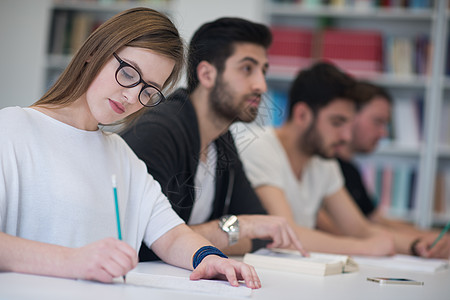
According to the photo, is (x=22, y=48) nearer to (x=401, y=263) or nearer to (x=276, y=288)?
(x=401, y=263)

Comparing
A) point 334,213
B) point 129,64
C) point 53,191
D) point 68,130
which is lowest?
point 334,213

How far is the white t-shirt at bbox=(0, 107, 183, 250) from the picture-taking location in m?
1.14

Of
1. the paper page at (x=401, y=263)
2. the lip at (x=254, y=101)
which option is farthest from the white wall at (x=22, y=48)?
the paper page at (x=401, y=263)

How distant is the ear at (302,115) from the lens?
258 centimetres

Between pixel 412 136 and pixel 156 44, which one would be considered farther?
pixel 412 136

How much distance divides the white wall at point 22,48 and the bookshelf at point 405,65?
4.92 feet

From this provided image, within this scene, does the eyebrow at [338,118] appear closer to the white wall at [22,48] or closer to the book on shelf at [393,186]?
the book on shelf at [393,186]

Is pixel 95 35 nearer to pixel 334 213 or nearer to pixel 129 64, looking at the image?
pixel 129 64

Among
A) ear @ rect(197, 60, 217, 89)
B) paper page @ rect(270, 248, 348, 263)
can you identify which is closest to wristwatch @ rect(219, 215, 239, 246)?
paper page @ rect(270, 248, 348, 263)

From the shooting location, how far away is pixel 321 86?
8.39 ft

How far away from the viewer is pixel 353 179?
3.29 metres

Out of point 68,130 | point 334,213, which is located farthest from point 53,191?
point 334,213

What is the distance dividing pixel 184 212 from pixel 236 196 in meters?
0.31

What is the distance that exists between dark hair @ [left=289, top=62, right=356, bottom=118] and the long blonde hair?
1348mm
